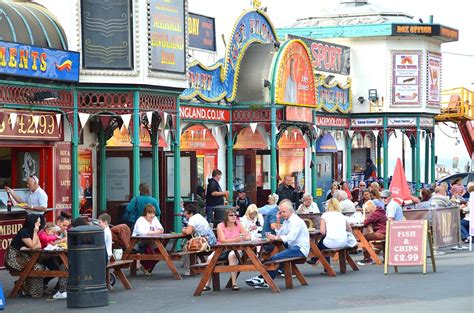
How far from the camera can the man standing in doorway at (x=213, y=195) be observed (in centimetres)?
2804

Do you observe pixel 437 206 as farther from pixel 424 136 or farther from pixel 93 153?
pixel 424 136

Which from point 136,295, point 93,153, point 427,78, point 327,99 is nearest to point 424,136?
point 427,78

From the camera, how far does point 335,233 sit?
68.7 ft

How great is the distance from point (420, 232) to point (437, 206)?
5.57m

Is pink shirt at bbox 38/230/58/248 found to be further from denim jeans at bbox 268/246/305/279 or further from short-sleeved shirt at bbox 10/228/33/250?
denim jeans at bbox 268/246/305/279

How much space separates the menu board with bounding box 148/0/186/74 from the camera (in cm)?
2458

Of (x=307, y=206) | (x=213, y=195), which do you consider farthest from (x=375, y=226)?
(x=213, y=195)

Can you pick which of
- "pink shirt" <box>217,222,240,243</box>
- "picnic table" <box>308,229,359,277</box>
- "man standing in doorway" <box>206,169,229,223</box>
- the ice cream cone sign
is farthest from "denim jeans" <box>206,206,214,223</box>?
"pink shirt" <box>217,222,240,243</box>

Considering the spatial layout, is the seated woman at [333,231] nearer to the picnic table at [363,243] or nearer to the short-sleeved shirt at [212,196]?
the picnic table at [363,243]

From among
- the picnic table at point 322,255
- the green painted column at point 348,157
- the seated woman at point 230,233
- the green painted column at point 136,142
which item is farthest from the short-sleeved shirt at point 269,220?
the green painted column at point 348,157

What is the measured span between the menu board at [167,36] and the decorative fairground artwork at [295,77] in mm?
6750

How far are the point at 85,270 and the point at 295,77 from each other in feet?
57.2

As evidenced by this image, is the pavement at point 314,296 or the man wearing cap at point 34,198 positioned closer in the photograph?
the pavement at point 314,296

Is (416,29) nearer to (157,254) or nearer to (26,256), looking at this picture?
(157,254)
